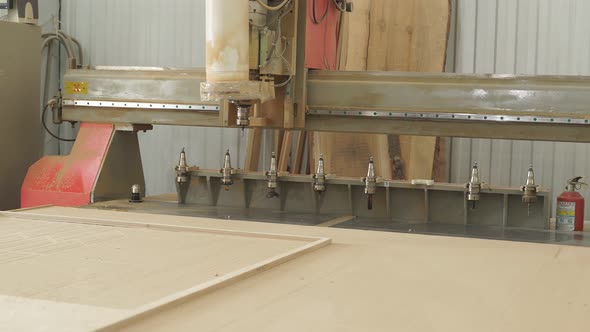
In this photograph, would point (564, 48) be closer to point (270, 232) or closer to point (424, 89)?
point (424, 89)

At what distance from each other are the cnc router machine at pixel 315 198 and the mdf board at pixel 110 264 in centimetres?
1

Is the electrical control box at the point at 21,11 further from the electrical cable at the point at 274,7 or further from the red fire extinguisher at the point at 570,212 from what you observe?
the red fire extinguisher at the point at 570,212

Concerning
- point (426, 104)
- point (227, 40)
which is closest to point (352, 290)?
point (227, 40)

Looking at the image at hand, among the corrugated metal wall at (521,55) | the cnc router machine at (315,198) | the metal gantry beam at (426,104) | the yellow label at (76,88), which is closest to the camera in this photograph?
the cnc router machine at (315,198)

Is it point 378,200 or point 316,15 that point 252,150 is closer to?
point 378,200

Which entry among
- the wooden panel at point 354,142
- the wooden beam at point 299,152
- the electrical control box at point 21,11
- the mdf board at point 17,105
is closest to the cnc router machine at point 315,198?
the mdf board at point 17,105

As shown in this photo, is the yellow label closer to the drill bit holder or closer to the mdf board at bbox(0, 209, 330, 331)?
the drill bit holder

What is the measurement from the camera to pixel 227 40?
262 centimetres

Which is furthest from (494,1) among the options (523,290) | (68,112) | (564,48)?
(523,290)

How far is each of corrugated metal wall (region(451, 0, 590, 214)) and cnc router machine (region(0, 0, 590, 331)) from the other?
1486 millimetres

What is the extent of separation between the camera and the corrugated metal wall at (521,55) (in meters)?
4.65

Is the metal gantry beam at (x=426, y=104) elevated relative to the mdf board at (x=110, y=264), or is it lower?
elevated

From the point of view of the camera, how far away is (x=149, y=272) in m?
1.81

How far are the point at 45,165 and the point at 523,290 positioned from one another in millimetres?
2706
